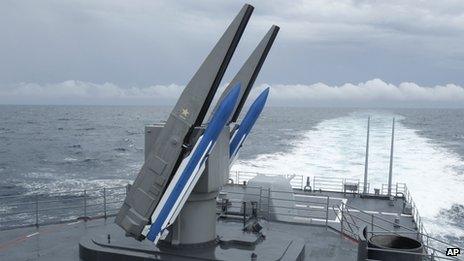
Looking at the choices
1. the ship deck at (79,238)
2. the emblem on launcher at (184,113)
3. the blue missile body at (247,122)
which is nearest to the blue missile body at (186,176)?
the emblem on launcher at (184,113)

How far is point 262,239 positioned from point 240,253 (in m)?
1.18

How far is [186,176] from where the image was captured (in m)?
11.1

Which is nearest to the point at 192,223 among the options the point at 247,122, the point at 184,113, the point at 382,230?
the point at 184,113

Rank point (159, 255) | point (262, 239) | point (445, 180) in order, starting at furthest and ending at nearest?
1. point (445, 180)
2. point (262, 239)
3. point (159, 255)

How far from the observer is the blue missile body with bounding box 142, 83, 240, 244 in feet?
36.3

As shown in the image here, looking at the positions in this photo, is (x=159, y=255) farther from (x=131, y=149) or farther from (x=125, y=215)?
(x=131, y=149)

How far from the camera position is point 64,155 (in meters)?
61.1

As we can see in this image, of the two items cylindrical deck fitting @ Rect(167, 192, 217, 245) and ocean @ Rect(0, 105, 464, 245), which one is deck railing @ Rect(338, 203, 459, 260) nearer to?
cylindrical deck fitting @ Rect(167, 192, 217, 245)

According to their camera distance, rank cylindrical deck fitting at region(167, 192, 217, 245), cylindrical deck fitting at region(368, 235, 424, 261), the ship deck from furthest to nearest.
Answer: the ship deck
cylindrical deck fitting at region(167, 192, 217, 245)
cylindrical deck fitting at region(368, 235, 424, 261)

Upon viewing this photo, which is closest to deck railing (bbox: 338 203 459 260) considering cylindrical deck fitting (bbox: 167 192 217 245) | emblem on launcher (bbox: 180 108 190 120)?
cylindrical deck fitting (bbox: 167 192 217 245)

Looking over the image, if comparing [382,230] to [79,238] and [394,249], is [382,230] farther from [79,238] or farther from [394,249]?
[79,238]

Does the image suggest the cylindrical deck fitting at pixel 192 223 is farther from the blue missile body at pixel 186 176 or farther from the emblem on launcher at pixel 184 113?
the emblem on launcher at pixel 184 113

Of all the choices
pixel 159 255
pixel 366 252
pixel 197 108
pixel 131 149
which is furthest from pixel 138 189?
pixel 131 149

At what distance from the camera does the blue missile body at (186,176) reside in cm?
1108
